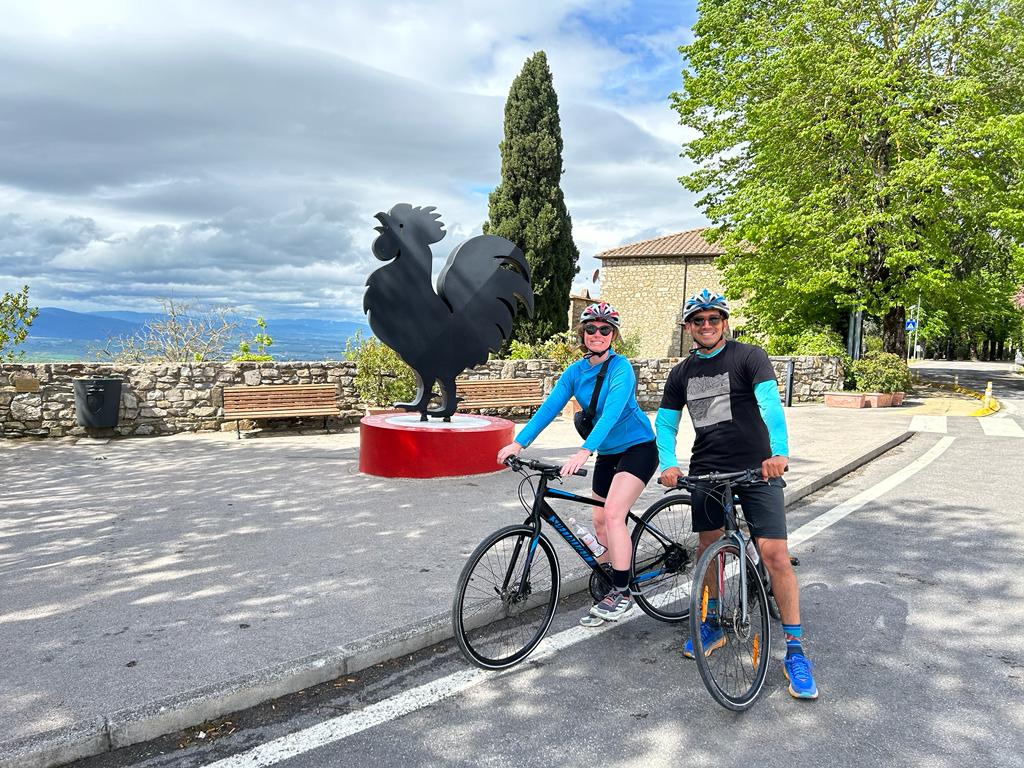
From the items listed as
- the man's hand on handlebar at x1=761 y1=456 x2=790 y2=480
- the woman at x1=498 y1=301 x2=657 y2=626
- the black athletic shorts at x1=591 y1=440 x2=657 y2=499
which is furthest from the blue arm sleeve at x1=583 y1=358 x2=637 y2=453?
the man's hand on handlebar at x1=761 y1=456 x2=790 y2=480

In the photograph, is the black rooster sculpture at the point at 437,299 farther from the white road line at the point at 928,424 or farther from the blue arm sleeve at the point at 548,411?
the white road line at the point at 928,424

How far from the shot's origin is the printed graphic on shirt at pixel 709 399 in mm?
3582

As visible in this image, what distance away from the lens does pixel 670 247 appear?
134 ft

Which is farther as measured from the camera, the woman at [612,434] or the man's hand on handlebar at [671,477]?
the woman at [612,434]

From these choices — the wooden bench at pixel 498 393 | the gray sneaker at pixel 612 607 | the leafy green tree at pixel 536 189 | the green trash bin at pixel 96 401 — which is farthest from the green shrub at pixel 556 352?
the gray sneaker at pixel 612 607

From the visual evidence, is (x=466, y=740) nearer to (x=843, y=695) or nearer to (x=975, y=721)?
(x=843, y=695)

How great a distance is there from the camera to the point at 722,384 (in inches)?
141

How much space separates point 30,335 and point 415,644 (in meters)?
12.1

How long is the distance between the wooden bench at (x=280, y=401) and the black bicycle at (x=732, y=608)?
31.4 feet

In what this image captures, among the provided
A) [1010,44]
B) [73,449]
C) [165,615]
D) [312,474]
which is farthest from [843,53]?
[165,615]

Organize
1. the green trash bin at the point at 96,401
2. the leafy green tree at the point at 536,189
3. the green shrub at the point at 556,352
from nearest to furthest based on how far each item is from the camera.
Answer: the green trash bin at the point at 96,401, the green shrub at the point at 556,352, the leafy green tree at the point at 536,189

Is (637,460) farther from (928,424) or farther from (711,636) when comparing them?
(928,424)

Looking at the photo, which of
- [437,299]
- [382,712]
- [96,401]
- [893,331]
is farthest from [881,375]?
[382,712]

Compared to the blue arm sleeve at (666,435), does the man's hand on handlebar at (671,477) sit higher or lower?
lower
